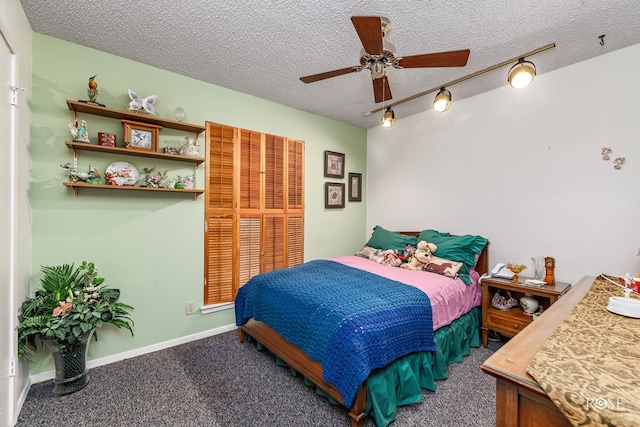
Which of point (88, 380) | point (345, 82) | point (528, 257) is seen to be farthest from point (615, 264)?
point (88, 380)

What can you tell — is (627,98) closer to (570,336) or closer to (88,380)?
(570,336)

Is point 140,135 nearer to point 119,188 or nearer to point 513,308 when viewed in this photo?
point 119,188

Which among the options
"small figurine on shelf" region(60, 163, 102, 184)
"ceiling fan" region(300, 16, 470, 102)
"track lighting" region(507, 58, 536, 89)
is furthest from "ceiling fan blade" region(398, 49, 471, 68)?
"small figurine on shelf" region(60, 163, 102, 184)

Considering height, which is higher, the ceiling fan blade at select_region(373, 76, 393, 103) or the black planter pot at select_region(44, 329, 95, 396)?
the ceiling fan blade at select_region(373, 76, 393, 103)

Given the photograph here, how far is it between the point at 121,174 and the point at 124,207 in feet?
0.96

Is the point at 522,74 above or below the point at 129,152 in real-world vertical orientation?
above

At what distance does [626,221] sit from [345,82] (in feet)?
8.85

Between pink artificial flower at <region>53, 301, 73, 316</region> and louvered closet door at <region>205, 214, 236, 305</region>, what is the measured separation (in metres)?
1.10

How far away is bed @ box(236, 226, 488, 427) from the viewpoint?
162 cm

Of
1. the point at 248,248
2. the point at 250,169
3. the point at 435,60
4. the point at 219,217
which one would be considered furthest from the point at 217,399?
the point at 435,60

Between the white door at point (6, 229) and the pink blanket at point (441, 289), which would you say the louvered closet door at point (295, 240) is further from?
the white door at point (6, 229)

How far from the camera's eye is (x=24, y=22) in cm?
186

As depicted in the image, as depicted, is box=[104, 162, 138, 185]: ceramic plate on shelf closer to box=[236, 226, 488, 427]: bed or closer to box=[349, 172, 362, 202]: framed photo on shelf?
box=[236, 226, 488, 427]: bed

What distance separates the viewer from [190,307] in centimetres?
274
